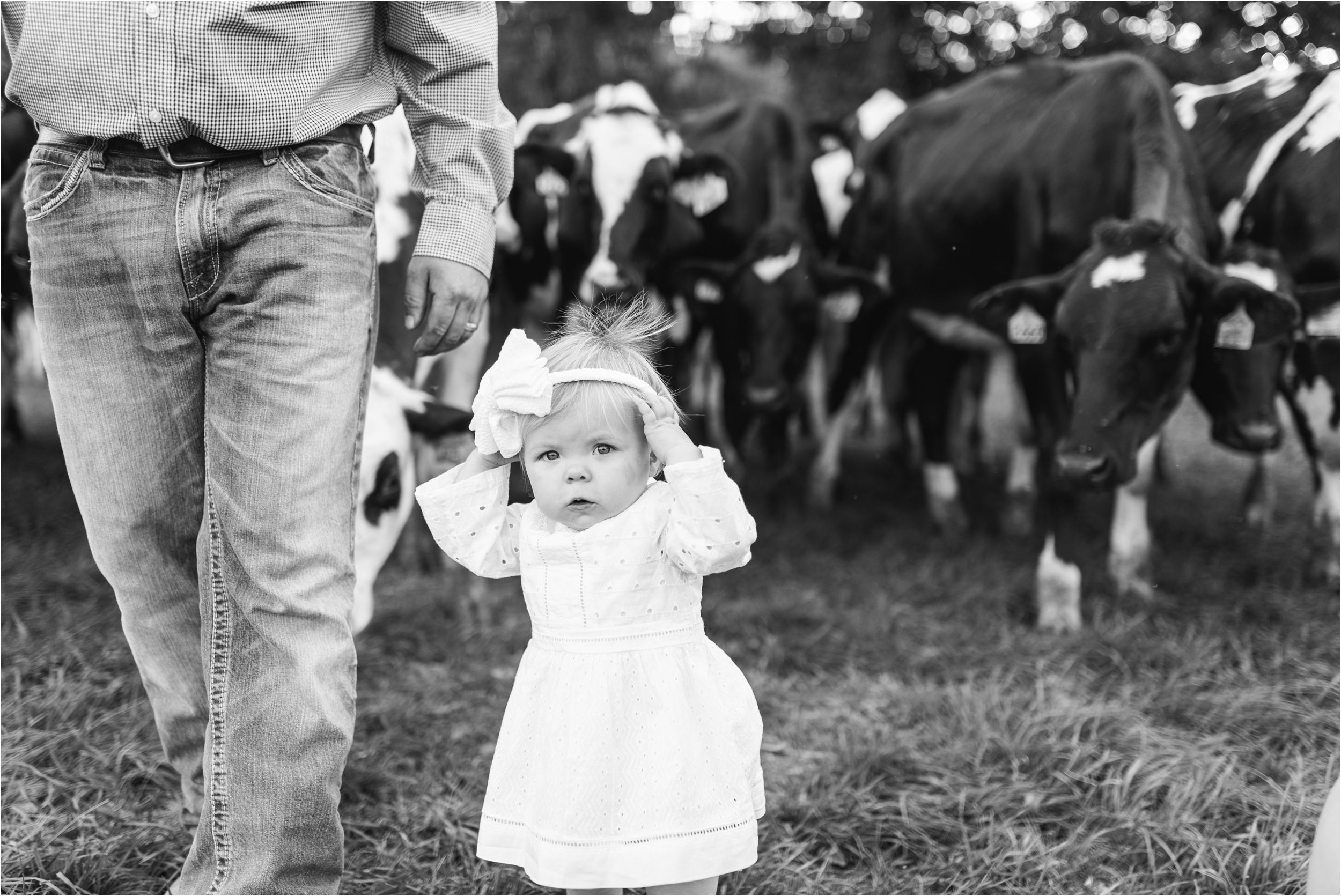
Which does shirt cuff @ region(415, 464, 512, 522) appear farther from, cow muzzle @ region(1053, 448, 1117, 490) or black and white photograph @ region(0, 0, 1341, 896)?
cow muzzle @ region(1053, 448, 1117, 490)

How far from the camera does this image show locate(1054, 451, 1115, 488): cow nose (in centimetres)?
373

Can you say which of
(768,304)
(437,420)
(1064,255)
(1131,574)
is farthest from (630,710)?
(768,304)

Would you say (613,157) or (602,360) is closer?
(602,360)

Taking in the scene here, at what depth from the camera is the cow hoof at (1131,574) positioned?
14.6 feet

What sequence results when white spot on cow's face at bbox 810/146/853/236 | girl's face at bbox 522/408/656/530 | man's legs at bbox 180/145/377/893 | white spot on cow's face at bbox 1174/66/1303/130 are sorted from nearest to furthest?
girl's face at bbox 522/408/656/530 < man's legs at bbox 180/145/377/893 < white spot on cow's face at bbox 1174/66/1303/130 < white spot on cow's face at bbox 810/146/853/236

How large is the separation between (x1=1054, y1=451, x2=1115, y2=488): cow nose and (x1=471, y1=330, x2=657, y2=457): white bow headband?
2204 millimetres

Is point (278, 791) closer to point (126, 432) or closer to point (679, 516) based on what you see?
point (126, 432)

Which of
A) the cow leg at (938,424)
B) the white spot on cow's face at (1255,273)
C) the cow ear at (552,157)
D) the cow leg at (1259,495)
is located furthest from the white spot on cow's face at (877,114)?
the white spot on cow's face at (1255,273)

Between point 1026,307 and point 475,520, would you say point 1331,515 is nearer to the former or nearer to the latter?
point 1026,307

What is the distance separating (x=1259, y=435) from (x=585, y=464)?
2.97 meters

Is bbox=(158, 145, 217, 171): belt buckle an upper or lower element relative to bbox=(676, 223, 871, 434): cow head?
upper

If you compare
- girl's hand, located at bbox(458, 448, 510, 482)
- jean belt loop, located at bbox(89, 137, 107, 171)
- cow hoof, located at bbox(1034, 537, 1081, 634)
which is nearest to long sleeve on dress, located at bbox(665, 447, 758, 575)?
girl's hand, located at bbox(458, 448, 510, 482)

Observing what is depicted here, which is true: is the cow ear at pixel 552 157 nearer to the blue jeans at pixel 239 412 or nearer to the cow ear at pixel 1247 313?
the cow ear at pixel 1247 313

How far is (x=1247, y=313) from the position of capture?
3.85 meters
